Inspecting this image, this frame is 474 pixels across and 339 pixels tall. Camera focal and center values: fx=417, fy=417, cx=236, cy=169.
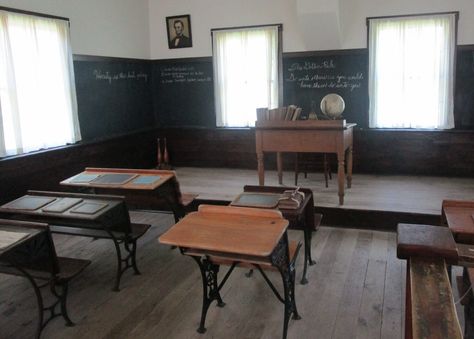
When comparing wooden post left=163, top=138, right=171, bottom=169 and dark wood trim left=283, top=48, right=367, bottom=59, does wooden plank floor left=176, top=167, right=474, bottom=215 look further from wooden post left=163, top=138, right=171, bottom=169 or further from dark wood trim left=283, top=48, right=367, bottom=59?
dark wood trim left=283, top=48, right=367, bottom=59

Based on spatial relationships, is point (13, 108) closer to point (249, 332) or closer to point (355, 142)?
point (249, 332)

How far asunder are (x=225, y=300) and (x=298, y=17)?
3.93 meters

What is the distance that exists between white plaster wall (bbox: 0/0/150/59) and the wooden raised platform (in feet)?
6.74

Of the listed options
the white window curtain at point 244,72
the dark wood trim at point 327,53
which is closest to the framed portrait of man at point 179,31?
the white window curtain at point 244,72

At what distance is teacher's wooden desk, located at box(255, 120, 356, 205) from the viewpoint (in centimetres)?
427

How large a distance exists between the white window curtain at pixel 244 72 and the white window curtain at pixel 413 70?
54.0 inches

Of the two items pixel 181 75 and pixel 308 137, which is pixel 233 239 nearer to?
pixel 308 137

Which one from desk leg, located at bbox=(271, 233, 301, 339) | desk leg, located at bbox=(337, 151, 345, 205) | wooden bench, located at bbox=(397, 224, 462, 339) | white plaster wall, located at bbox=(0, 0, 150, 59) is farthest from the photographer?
white plaster wall, located at bbox=(0, 0, 150, 59)

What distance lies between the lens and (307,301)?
282 centimetres

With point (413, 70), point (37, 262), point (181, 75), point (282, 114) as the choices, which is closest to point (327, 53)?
point (413, 70)

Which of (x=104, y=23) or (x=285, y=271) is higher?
(x=104, y=23)

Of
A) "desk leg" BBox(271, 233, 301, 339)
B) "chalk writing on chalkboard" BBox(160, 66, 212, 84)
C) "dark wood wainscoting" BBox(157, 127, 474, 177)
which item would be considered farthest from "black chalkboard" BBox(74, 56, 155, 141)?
"desk leg" BBox(271, 233, 301, 339)

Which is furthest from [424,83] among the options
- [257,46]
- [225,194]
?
[225,194]

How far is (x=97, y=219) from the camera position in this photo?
280 cm
